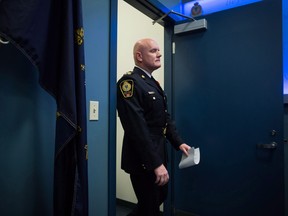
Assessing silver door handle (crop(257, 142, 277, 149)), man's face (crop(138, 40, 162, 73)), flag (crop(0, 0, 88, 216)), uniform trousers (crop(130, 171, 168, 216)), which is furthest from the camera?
silver door handle (crop(257, 142, 277, 149))

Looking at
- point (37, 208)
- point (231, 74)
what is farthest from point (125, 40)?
point (37, 208)

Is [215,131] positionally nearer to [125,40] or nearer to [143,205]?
[143,205]

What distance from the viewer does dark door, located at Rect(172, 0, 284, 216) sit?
4.97 feet

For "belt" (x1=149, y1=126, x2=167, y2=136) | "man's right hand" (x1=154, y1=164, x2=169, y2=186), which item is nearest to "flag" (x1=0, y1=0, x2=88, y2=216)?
"man's right hand" (x1=154, y1=164, x2=169, y2=186)

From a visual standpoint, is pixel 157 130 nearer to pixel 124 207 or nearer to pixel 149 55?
pixel 149 55

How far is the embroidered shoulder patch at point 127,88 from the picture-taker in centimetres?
121

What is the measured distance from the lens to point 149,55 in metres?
1.36

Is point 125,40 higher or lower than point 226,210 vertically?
higher

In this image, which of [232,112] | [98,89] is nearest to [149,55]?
[98,89]

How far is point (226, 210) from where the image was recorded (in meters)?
1.68

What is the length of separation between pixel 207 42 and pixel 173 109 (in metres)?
0.61

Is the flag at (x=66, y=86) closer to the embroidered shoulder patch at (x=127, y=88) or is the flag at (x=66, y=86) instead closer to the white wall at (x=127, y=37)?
the embroidered shoulder patch at (x=127, y=88)

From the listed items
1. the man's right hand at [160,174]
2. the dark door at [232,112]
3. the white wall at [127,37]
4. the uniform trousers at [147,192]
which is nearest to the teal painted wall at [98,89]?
the uniform trousers at [147,192]

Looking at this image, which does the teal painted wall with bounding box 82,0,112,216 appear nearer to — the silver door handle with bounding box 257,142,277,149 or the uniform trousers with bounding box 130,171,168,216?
the uniform trousers with bounding box 130,171,168,216
